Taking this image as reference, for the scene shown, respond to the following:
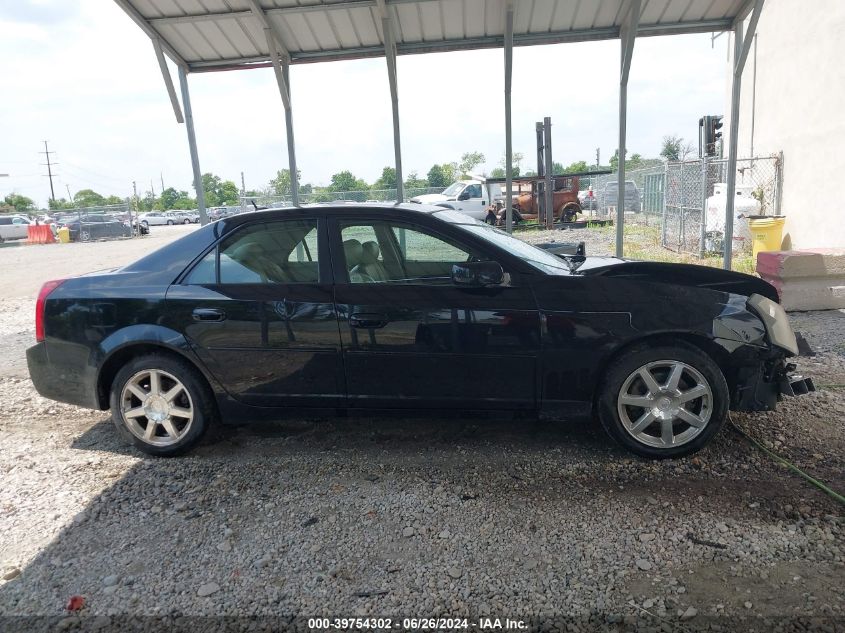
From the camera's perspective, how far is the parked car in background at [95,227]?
30.2m

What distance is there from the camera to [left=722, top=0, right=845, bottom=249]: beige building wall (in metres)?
10.7

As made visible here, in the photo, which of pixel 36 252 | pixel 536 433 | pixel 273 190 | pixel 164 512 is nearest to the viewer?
pixel 164 512

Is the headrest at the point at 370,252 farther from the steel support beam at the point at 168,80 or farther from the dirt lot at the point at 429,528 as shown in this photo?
the steel support beam at the point at 168,80

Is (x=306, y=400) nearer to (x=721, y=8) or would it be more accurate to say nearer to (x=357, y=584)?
(x=357, y=584)

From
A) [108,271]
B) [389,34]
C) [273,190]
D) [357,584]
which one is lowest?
[357,584]

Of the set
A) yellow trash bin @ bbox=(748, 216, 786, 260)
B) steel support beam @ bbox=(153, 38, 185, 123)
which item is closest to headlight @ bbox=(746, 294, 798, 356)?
steel support beam @ bbox=(153, 38, 185, 123)

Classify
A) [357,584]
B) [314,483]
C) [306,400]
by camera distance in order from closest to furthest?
[357,584] < [314,483] < [306,400]

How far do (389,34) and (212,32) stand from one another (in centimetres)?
222

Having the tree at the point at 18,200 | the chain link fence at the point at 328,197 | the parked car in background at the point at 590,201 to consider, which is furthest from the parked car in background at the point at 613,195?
the tree at the point at 18,200

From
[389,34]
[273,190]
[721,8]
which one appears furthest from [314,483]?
[273,190]

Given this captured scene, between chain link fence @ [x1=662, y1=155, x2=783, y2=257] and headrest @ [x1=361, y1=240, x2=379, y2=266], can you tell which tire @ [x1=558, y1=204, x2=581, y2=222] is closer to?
chain link fence @ [x1=662, y1=155, x2=783, y2=257]

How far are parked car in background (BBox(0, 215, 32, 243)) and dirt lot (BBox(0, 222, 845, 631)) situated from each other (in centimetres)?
3419

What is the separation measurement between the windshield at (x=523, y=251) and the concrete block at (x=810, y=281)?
459 centimetres

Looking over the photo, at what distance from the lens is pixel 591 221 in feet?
84.5
